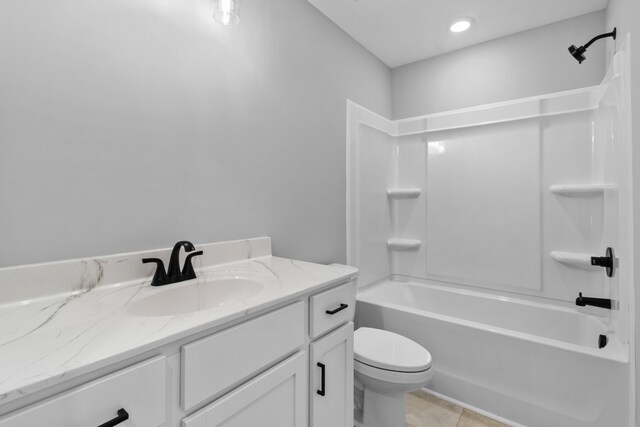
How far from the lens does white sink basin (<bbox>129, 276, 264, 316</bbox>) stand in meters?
0.99

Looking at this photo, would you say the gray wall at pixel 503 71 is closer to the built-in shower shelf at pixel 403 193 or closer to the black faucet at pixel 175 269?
the built-in shower shelf at pixel 403 193

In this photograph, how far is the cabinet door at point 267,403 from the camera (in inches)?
29.7

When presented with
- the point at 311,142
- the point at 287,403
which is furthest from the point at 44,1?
the point at 287,403

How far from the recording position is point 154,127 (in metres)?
1.19

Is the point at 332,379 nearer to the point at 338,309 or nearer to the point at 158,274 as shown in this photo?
the point at 338,309

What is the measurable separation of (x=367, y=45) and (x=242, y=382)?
2.56 m

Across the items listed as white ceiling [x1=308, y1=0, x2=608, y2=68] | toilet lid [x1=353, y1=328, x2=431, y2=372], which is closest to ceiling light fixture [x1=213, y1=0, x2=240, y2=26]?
white ceiling [x1=308, y1=0, x2=608, y2=68]

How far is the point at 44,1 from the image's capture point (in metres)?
0.94

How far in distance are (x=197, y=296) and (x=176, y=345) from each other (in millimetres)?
462

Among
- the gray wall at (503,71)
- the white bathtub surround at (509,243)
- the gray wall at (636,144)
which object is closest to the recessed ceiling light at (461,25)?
the gray wall at (503,71)

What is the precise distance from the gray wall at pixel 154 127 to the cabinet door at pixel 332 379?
2.20 ft

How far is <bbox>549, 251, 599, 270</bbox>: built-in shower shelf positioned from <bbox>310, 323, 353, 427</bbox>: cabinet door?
176 cm

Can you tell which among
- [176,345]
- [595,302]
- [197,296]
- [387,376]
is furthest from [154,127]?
[595,302]

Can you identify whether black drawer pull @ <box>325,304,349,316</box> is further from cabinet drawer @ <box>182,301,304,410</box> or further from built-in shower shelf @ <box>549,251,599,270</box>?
built-in shower shelf @ <box>549,251,599,270</box>
